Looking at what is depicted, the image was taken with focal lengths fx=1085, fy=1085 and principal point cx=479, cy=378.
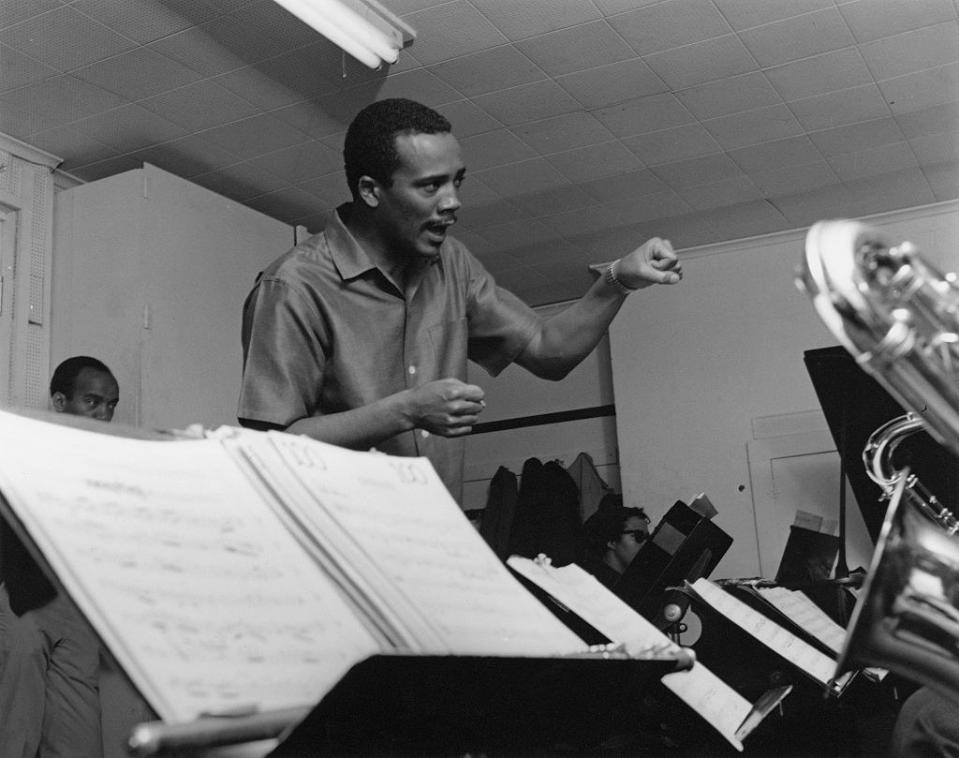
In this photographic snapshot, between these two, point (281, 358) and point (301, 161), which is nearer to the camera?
point (281, 358)

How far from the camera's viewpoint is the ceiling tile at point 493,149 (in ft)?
14.5

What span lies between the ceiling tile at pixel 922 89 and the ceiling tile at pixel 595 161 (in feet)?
3.47

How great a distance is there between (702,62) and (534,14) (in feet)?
2.36

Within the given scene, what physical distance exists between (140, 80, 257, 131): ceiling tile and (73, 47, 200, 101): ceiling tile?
0.05 m

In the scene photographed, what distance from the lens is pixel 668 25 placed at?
3699 millimetres

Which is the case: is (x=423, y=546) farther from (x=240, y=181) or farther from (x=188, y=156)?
(x=240, y=181)

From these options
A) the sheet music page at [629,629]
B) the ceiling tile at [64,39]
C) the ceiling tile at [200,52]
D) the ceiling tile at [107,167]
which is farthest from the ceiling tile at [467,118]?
the sheet music page at [629,629]

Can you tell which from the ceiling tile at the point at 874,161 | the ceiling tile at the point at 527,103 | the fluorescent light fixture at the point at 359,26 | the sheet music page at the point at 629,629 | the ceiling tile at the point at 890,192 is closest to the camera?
the sheet music page at the point at 629,629

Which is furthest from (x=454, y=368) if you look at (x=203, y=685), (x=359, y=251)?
(x=203, y=685)

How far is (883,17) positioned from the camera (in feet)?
12.2

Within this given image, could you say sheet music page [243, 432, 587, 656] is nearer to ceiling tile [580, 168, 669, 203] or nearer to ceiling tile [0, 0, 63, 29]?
ceiling tile [0, 0, 63, 29]

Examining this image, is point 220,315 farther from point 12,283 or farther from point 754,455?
point 754,455

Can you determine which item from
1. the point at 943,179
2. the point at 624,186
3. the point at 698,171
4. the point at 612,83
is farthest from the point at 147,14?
the point at 943,179

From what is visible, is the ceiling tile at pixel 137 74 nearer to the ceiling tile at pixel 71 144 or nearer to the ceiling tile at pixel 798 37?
the ceiling tile at pixel 71 144
